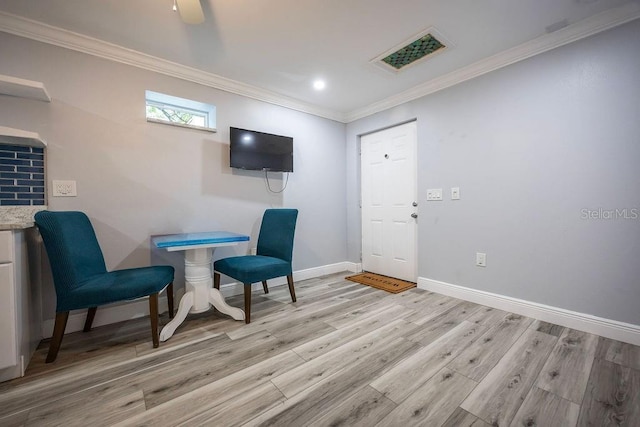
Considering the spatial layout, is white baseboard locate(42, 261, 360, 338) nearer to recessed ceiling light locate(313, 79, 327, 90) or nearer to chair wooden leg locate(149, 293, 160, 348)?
chair wooden leg locate(149, 293, 160, 348)

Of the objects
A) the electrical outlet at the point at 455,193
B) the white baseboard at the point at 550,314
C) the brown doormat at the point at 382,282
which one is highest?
the electrical outlet at the point at 455,193

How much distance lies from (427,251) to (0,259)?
3.35 meters

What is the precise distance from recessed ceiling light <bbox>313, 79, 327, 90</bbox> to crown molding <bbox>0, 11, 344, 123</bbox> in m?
0.41

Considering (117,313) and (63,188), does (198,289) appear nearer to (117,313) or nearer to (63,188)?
(117,313)

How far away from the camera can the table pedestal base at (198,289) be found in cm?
206

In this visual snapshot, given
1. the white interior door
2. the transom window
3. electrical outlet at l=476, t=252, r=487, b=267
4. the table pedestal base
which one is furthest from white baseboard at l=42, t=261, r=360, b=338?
electrical outlet at l=476, t=252, r=487, b=267

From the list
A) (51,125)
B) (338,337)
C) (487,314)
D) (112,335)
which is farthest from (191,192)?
(487,314)

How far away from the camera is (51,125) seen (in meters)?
2.01

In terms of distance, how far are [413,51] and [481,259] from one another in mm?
2061

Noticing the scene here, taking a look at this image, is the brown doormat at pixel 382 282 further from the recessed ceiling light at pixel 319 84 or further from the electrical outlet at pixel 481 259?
the recessed ceiling light at pixel 319 84

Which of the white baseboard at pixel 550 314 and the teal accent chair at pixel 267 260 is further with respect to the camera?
the teal accent chair at pixel 267 260

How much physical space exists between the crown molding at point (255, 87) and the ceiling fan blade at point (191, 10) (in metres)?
0.97

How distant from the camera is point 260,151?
9.65 ft

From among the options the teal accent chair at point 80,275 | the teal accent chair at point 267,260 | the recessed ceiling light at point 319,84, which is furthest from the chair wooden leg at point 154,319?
the recessed ceiling light at point 319,84
